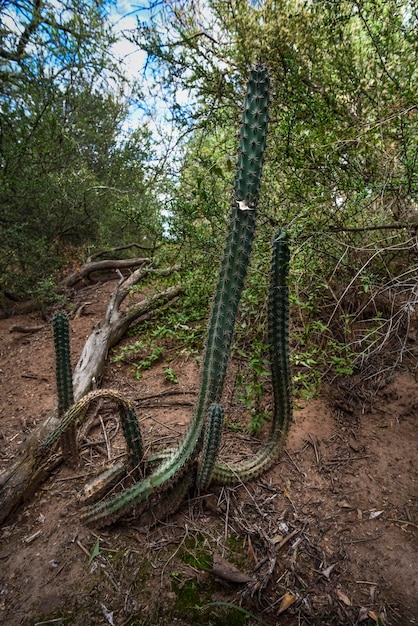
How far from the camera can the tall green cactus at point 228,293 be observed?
198 cm

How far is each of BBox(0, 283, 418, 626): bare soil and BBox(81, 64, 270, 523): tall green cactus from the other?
27 cm

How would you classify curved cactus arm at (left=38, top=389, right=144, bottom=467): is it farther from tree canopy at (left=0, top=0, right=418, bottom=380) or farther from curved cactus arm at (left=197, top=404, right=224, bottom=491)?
tree canopy at (left=0, top=0, right=418, bottom=380)

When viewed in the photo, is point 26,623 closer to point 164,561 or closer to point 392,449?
point 164,561

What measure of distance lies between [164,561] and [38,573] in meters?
0.68

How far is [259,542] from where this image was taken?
2043 mm

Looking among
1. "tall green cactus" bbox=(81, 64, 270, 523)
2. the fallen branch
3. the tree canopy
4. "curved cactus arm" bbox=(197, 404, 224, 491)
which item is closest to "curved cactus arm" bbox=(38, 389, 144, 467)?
"tall green cactus" bbox=(81, 64, 270, 523)

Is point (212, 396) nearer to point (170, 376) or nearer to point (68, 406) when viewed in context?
point (68, 406)

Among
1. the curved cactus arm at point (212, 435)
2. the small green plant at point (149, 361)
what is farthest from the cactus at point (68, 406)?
the small green plant at point (149, 361)

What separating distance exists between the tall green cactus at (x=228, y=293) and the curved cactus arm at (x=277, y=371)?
337 mm

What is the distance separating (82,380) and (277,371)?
225 cm

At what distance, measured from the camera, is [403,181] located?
246cm

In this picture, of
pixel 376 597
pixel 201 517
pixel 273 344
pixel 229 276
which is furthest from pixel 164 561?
pixel 229 276

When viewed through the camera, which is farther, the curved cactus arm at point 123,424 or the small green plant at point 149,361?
the small green plant at point 149,361

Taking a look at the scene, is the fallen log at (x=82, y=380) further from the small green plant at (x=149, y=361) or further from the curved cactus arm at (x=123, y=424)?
the curved cactus arm at (x=123, y=424)
